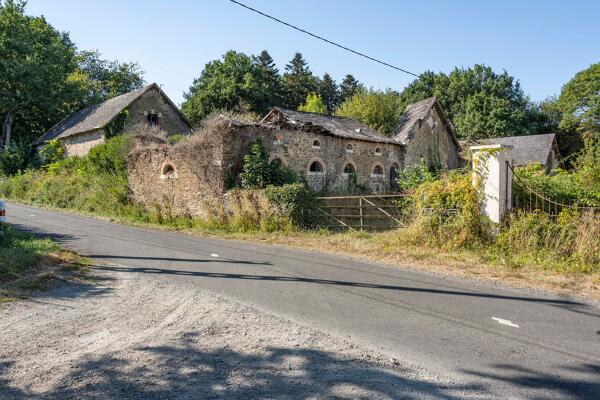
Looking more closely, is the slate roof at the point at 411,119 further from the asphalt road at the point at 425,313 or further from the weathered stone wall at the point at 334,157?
the asphalt road at the point at 425,313

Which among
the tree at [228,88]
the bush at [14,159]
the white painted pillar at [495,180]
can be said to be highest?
Result: the tree at [228,88]

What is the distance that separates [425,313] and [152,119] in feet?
99.3

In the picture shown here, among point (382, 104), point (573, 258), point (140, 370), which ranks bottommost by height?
point (140, 370)

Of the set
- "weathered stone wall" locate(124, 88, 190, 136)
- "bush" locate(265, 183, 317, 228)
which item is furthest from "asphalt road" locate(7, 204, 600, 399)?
"weathered stone wall" locate(124, 88, 190, 136)

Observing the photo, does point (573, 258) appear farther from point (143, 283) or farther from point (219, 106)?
point (219, 106)

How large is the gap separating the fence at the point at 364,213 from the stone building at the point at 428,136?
13.0 m

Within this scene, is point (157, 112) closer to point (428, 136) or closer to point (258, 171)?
point (258, 171)

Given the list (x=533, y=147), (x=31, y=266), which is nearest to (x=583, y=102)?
(x=533, y=147)

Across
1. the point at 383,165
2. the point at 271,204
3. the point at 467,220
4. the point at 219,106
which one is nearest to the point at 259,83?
the point at 219,106

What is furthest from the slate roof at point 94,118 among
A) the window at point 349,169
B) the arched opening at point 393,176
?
the arched opening at point 393,176

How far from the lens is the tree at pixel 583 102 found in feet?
140

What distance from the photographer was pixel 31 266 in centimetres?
834

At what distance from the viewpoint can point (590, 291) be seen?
7004 mm

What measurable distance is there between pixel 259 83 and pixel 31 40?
20630 millimetres
